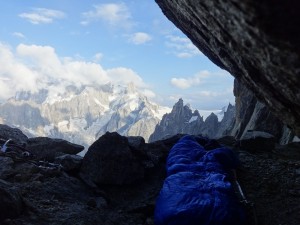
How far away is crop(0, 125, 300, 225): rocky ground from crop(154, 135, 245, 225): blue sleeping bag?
4.12ft

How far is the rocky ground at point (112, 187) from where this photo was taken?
12.3 meters

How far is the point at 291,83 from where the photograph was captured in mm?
6738

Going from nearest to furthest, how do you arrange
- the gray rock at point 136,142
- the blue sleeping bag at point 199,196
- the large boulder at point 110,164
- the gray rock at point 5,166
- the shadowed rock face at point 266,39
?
1. the shadowed rock face at point 266,39
2. the blue sleeping bag at point 199,196
3. the gray rock at point 5,166
4. the large boulder at point 110,164
5. the gray rock at point 136,142

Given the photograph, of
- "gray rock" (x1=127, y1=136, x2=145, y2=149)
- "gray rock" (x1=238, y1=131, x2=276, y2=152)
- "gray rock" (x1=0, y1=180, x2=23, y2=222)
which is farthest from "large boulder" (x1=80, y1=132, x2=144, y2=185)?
"gray rock" (x1=238, y1=131, x2=276, y2=152)

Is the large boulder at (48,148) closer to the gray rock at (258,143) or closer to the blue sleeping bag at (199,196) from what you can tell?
the blue sleeping bag at (199,196)

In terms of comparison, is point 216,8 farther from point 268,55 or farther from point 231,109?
point 231,109

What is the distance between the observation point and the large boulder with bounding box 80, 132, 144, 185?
16.3 m

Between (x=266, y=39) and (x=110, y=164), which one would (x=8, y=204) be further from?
(x=266, y=39)

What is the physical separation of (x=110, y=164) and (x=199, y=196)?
5891 millimetres

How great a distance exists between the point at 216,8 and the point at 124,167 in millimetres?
11271

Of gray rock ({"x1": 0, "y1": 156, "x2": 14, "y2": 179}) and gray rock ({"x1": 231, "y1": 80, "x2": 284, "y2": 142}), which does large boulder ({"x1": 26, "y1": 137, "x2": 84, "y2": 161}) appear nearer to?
gray rock ({"x1": 0, "y1": 156, "x2": 14, "y2": 179})

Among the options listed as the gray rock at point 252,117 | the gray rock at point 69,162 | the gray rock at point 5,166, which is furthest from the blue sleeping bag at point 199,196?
the gray rock at point 252,117

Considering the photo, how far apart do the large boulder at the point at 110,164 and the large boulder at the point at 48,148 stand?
2881 millimetres

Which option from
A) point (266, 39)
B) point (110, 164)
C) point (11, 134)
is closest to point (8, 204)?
point (110, 164)
